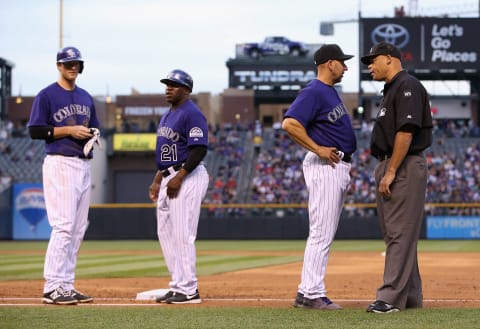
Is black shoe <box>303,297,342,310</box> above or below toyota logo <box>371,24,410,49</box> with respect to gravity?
below

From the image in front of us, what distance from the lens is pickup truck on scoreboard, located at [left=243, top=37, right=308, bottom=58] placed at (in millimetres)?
49188

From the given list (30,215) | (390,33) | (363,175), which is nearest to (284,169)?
(363,175)

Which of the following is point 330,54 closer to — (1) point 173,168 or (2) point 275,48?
(1) point 173,168

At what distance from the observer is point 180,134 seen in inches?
273

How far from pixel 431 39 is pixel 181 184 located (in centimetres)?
3192

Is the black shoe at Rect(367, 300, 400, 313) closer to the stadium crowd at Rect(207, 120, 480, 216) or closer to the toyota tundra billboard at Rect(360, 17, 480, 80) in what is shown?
the stadium crowd at Rect(207, 120, 480, 216)

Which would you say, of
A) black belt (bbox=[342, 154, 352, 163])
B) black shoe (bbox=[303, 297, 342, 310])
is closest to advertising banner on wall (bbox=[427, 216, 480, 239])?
black belt (bbox=[342, 154, 352, 163])

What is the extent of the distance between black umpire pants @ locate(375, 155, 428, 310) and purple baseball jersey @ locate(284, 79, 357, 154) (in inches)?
21.0

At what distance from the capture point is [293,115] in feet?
20.4

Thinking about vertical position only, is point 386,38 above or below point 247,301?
above

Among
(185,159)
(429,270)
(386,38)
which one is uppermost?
(386,38)

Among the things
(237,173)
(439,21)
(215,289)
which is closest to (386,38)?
(439,21)

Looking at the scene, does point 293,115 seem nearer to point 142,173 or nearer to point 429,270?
point 429,270

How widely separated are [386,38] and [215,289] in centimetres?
2936
